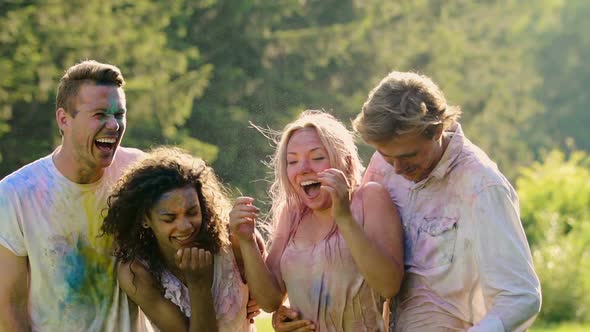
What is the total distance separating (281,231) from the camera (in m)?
5.79

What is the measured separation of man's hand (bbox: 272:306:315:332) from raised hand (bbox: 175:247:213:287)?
0.40m

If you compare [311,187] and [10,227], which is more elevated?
[311,187]

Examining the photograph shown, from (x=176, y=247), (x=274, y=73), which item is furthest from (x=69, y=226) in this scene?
(x=274, y=73)

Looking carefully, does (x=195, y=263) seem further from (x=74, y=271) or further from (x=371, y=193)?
(x=371, y=193)

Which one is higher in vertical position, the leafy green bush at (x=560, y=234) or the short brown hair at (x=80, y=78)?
the short brown hair at (x=80, y=78)

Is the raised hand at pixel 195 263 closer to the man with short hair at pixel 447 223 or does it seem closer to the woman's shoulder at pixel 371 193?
the woman's shoulder at pixel 371 193

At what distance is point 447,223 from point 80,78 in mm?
2136

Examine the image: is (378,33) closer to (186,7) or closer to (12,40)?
(186,7)

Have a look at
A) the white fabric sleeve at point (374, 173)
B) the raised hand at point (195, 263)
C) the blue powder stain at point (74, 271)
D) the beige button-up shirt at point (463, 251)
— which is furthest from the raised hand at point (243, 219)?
the blue powder stain at point (74, 271)

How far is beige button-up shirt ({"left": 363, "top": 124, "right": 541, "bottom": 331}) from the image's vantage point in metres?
4.96

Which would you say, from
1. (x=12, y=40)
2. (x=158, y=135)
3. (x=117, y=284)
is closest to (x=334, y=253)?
(x=117, y=284)

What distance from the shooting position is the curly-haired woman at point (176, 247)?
5.70m

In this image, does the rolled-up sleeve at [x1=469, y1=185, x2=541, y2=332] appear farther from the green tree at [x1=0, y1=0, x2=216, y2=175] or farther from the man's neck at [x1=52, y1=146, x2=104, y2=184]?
the green tree at [x1=0, y1=0, x2=216, y2=175]

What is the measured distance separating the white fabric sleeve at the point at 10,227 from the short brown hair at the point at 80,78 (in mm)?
573
